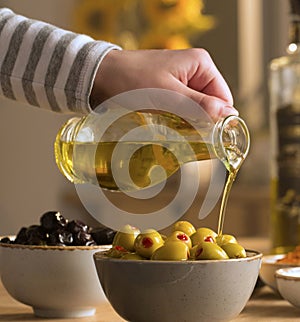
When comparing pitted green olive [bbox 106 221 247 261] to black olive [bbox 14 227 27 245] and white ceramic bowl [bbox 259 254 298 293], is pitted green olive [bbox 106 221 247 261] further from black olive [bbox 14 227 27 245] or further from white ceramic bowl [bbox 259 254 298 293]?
white ceramic bowl [bbox 259 254 298 293]

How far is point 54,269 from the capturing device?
40.6 inches

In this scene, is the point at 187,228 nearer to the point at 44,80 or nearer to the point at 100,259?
the point at 100,259

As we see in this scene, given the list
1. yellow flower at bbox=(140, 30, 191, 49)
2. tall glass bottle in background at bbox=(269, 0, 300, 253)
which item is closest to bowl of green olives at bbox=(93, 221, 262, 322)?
tall glass bottle in background at bbox=(269, 0, 300, 253)

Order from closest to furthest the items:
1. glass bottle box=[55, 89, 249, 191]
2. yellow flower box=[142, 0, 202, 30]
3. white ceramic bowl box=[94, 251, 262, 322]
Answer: white ceramic bowl box=[94, 251, 262, 322], glass bottle box=[55, 89, 249, 191], yellow flower box=[142, 0, 202, 30]

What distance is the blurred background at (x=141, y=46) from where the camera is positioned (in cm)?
347

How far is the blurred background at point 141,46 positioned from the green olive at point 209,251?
96.3 inches

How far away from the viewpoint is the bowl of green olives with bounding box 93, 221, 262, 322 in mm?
889

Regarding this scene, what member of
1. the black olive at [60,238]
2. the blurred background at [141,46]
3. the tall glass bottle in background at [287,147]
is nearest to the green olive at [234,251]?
the black olive at [60,238]

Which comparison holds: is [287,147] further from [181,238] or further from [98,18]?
[98,18]

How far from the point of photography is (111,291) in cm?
93

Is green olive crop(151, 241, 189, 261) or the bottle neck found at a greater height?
the bottle neck

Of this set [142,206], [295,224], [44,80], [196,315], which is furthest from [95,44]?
[142,206]

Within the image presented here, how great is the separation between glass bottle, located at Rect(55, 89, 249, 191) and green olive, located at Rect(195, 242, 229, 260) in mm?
110

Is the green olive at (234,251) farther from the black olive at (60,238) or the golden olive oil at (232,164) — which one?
the black olive at (60,238)
